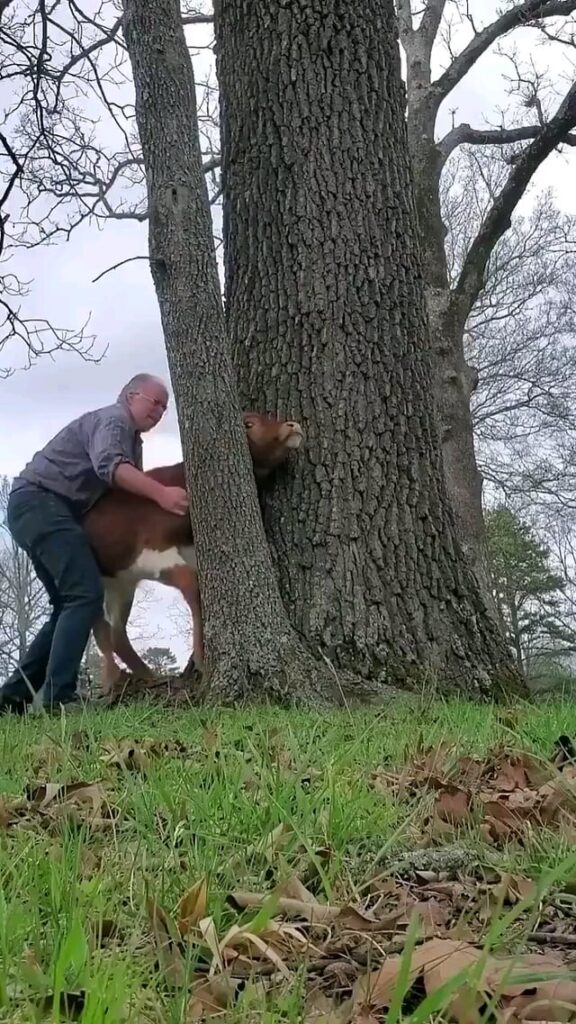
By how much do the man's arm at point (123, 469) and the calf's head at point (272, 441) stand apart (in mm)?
565

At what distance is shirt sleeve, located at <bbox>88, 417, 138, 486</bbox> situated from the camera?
5.40m

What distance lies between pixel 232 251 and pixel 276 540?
1.75 meters

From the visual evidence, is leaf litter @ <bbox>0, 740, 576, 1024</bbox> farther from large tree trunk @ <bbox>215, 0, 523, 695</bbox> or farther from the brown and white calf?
the brown and white calf

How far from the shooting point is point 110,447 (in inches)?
213

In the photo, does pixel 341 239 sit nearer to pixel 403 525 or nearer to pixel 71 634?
pixel 403 525

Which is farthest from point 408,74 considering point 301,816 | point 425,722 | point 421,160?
point 301,816

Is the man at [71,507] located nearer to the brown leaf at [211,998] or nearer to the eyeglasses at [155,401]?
the eyeglasses at [155,401]

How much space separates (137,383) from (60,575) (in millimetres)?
1228

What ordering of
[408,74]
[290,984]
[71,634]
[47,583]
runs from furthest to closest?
[408,74] → [47,583] → [71,634] → [290,984]

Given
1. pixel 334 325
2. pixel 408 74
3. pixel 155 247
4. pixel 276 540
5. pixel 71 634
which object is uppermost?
pixel 408 74

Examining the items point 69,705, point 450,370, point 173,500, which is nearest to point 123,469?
point 173,500

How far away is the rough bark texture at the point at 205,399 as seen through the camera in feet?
14.8

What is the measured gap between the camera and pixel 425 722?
3375 millimetres

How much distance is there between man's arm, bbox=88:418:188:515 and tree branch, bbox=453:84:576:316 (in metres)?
6.20
